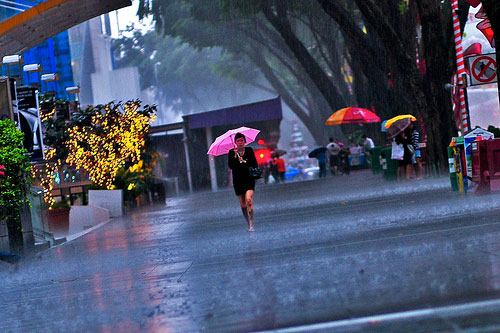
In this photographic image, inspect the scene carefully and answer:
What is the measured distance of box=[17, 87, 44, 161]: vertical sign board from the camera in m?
16.5

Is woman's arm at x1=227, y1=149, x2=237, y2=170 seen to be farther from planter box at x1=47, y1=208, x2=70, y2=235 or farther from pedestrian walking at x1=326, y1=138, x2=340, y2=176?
pedestrian walking at x1=326, y1=138, x2=340, y2=176

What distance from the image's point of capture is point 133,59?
7262cm

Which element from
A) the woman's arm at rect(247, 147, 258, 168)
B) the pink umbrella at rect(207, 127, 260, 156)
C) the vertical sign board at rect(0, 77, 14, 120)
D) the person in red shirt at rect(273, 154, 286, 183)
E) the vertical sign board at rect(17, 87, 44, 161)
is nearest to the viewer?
the woman's arm at rect(247, 147, 258, 168)

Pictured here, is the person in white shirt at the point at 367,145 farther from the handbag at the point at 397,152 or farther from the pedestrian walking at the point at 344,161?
the handbag at the point at 397,152

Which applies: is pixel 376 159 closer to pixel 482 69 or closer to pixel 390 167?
pixel 390 167

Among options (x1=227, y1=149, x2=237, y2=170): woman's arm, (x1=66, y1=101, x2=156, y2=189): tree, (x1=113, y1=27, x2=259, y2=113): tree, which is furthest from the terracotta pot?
(x1=113, y1=27, x2=259, y2=113): tree

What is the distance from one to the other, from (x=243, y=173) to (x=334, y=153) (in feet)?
94.0

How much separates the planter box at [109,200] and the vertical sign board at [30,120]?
10.7 m

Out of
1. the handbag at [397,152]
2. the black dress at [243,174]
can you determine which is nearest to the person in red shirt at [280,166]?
the handbag at [397,152]

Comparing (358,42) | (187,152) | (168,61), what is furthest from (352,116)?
(168,61)

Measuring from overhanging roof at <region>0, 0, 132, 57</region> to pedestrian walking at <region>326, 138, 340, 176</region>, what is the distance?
865 inches

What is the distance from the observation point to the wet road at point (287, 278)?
Answer: 6.74 meters

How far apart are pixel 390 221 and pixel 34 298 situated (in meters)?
6.20

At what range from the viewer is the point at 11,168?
1470cm
